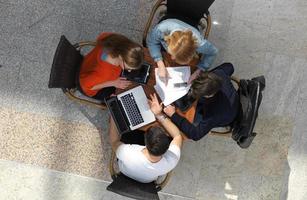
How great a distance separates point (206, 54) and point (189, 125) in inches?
21.7

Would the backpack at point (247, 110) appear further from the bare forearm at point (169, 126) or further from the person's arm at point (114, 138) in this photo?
A: the person's arm at point (114, 138)

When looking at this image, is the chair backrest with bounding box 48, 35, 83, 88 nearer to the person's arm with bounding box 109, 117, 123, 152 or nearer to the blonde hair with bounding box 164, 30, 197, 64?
the person's arm with bounding box 109, 117, 123, 152

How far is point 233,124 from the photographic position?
10.4 ft

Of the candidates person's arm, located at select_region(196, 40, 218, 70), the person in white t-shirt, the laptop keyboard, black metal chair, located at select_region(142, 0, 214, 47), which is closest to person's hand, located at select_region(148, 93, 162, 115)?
the person in white t-shirt

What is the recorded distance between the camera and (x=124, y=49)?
2885 mm

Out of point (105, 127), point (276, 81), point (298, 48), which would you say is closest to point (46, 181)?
point (105, 127)

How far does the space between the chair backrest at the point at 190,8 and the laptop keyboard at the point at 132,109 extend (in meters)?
0.73

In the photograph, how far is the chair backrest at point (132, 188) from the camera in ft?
9.63

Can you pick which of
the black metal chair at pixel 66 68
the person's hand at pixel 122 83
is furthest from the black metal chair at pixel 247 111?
the black metal chair at pixel 66 68

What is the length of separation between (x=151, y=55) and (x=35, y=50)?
1328mm

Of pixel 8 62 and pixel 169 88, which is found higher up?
pixel 169 88

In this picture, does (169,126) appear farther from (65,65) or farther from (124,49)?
(65,65)

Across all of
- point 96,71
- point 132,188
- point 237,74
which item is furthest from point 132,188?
point 237,74

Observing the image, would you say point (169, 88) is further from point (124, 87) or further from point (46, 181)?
point (46, 181)
